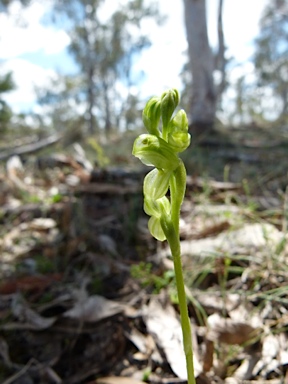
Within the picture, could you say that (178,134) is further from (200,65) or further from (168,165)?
(200,65)

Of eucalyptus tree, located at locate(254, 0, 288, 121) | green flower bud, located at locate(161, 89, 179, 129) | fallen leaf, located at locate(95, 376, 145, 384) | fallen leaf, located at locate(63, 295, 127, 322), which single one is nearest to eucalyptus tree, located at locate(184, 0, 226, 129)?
fallen leaf, located at locate(63, 295, 127, 322)

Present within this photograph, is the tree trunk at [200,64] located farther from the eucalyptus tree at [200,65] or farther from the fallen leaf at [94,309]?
the fallen leaf at [94,309]

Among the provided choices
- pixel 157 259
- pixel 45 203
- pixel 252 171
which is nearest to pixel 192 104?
pixel 252 171

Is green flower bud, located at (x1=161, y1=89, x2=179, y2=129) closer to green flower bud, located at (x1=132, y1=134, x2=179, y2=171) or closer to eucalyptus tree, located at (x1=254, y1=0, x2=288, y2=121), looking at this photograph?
green flower bud, located at (x1=132, y1=134, x2=179, y2=171)

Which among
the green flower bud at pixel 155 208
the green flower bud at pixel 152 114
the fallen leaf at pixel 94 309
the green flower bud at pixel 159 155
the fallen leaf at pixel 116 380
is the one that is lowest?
the fallen leaf at pixel 116 380

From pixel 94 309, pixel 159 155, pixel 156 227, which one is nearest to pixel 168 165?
pixel 159 155

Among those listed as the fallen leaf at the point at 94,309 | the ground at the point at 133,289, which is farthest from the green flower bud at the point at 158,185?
the fallen leaf at the point at 94,309
